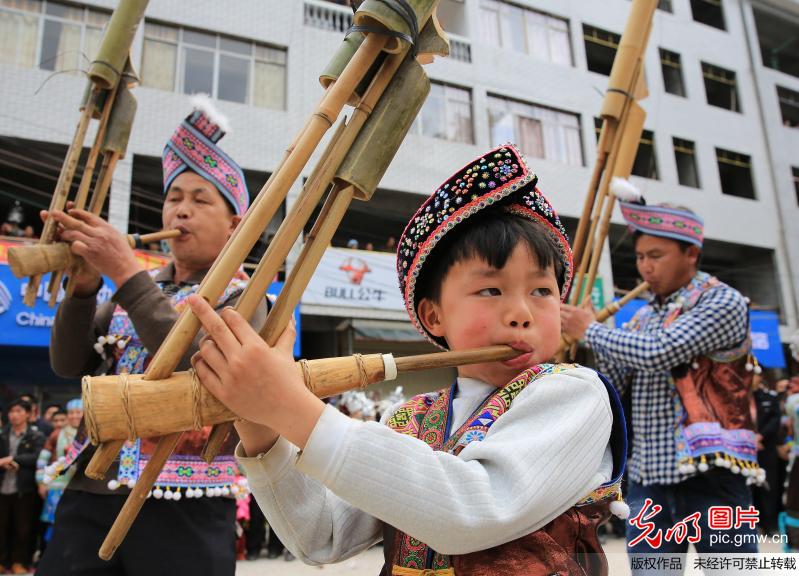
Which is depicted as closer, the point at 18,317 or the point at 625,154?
the point at 625,154

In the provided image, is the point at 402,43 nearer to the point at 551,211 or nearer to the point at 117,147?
the point at 551,211

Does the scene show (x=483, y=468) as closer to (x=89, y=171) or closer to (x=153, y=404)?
(x=153, y=404)

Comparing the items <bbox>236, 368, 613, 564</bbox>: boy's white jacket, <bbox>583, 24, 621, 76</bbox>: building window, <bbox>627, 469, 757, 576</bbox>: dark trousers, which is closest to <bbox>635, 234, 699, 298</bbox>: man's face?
<bbox>627, 469, 757, 576</bbox>: dark trousers

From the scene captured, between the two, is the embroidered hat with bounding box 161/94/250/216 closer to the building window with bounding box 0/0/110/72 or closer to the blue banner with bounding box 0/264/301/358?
the blue banner with bounding box 0/264/301/358

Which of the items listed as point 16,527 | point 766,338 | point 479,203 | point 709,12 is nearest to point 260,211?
point 479,203

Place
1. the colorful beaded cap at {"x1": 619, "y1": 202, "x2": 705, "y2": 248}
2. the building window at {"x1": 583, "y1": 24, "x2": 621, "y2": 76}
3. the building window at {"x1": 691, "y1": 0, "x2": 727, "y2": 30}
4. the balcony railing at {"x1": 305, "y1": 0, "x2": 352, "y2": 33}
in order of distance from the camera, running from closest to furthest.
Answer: the colorful beaded cap at {"x1": 619, "y1": 202, "x2": 705, "y2": 248} < the balcony railing at {"x1": 305, "y1": 0, "x2": 352, "y2": 33} < the building window at {"x1": 583, "y1": 24, "x2": 621, "y2": 76} < the building window at {"x1": 691, "y1": 0, "x2": 727, "y2": 30}

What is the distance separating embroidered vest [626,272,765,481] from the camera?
221cm

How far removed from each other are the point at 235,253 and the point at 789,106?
2239 cm

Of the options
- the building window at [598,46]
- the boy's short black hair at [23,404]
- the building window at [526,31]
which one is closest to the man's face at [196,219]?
the boy's short black hair at [23,404]

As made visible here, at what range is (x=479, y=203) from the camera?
1.21m

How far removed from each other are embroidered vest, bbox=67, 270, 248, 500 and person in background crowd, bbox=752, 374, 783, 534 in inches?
256

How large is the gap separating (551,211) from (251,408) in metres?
0.78

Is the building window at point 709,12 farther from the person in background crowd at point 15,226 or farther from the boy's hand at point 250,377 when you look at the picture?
the boy's hand at point 250,377

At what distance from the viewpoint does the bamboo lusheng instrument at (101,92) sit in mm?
1788
